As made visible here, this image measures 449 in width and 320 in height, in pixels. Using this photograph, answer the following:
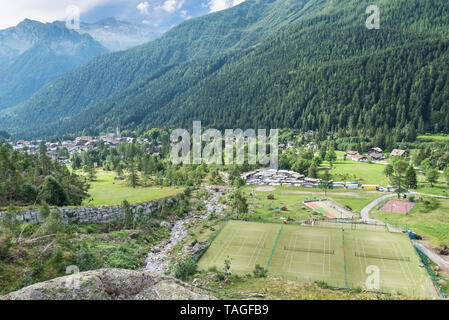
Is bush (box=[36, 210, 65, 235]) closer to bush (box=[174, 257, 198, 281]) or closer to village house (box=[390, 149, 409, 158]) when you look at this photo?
bush (box=[174, 257, 198, 281])

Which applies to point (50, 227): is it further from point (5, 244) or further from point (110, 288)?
point (110, 288)

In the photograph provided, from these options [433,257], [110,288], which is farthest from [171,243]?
[433,257]

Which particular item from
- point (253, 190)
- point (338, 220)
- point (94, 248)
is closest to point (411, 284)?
point (338, 220)

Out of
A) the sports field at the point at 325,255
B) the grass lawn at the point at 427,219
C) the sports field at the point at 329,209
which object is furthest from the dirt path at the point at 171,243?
the grass lawn at the point at 427,219

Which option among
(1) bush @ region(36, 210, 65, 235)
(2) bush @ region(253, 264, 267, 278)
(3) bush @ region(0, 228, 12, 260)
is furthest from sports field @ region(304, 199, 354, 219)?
(3) bush @ region(0, 228, 12, 260)

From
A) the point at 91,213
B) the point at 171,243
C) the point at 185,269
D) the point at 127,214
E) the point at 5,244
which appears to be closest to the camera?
the point at 5,244

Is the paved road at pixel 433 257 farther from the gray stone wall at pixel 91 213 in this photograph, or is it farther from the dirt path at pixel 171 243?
the gray stone wall at pixel 91 213
